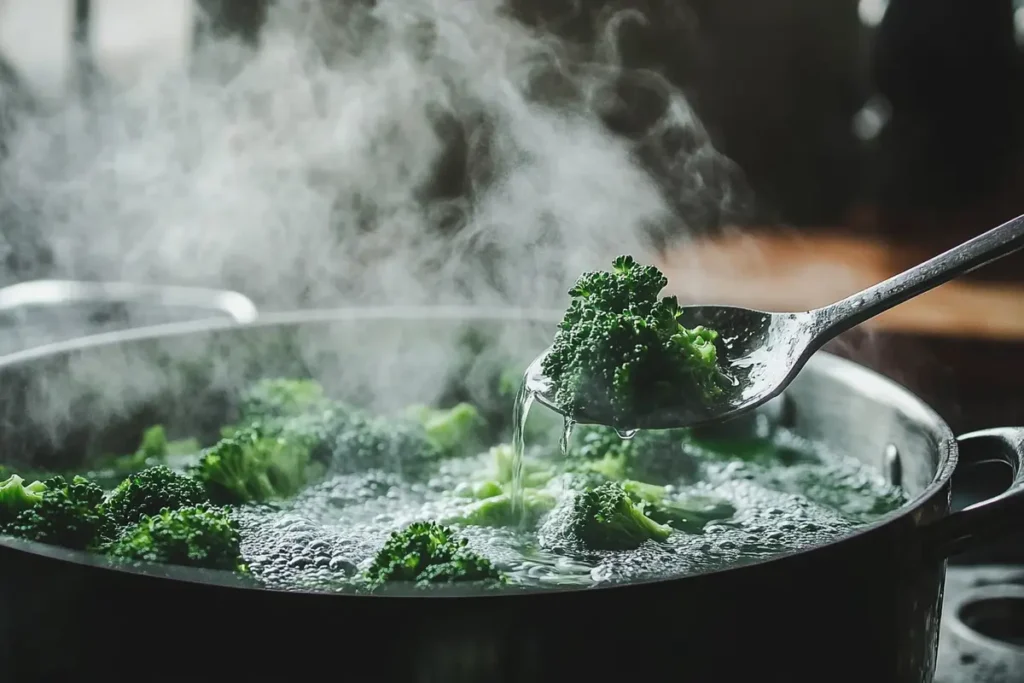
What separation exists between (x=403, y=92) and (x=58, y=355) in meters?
2.46

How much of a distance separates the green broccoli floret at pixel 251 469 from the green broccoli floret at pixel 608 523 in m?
0.53

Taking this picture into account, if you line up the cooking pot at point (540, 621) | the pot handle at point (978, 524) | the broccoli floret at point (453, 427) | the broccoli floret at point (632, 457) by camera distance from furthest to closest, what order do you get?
the broccoli floret at point (453, 427)
the broccoli floret at point (632, 457)
the pot handle at point (978, 524)
the cooking pot at point (540, 621)

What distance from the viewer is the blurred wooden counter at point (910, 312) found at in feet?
9.45

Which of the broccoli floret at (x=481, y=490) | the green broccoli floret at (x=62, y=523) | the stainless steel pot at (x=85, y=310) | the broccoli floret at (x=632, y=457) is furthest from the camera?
the stainless steel pot at (x=85, y=310)

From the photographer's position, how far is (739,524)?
1512 millimetres

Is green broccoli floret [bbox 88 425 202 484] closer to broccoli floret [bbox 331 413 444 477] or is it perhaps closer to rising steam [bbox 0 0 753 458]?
broccoli floret [bbox 331 413 444 477]

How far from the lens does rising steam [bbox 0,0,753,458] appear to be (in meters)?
3.67

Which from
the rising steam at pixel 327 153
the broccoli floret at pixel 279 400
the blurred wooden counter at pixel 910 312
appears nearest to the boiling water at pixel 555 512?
the broccoli floret at pixel 279 400

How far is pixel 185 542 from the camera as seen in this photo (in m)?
1.15

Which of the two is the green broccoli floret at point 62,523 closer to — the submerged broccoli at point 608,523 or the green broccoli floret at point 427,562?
the green broccoli floret at point 427,562

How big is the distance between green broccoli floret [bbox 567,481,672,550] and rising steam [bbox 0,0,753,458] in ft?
6.56

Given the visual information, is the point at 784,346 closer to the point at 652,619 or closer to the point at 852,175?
the point at 652,619

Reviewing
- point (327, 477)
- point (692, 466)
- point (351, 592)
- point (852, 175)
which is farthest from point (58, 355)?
point (852, 175)

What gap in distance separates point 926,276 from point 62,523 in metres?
1.20
